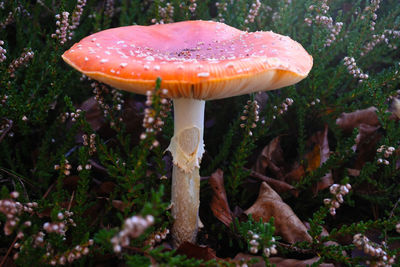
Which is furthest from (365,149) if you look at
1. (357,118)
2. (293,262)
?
(293,262)

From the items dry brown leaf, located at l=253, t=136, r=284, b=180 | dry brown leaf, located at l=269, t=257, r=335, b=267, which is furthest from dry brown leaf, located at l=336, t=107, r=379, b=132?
dry brown leaf, located at l=269, t=257, r=335, b=267

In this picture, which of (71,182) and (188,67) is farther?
(71,182)

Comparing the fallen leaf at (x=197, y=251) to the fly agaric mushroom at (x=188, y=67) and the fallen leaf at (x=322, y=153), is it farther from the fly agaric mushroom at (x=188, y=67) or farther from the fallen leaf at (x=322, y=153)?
the fallen leaf at (x=322, y=153)

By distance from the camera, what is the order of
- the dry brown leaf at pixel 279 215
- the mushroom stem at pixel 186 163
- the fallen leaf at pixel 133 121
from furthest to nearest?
1. the fallen leaf at pixel 133 121
2. the dry brown leaf at pixel 279 215
3. the mushroom stem at pixel 186 163

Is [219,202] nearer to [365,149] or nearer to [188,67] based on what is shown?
[188,67]

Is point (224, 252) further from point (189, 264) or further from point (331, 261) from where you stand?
point (189, 264)

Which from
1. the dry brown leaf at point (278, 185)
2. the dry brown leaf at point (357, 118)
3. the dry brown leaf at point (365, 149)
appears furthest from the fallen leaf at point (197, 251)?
the dry brown leaf at point (357, 118)
